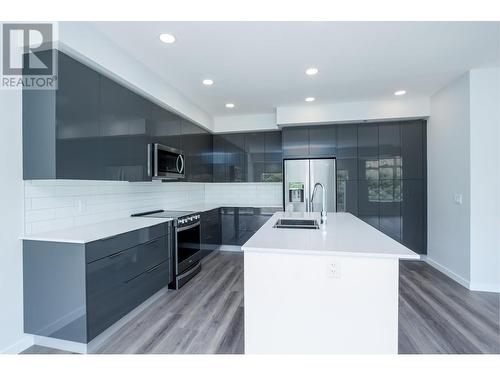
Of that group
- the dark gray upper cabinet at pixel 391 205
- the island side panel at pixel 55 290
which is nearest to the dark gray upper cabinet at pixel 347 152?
the dark gray upper cabinet at pixel 391 205

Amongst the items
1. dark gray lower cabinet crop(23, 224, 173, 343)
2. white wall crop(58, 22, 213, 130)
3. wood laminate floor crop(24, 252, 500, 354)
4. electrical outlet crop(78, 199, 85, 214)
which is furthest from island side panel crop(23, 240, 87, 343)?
white wall crop(58, 22, 213, 130)

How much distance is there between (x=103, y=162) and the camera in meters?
2.20

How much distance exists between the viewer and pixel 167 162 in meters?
3.08

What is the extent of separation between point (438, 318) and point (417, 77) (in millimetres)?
2739

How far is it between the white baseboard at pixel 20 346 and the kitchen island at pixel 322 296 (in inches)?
68.2

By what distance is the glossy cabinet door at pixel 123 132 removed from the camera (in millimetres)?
2232

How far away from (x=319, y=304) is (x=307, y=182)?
2.84 metres

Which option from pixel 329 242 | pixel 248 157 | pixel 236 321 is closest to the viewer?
pixel 329 242

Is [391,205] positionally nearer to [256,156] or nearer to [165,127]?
[256,156]

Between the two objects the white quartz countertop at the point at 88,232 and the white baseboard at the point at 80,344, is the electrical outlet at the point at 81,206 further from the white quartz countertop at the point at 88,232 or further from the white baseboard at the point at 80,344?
the white baseboard at the point at 80,344

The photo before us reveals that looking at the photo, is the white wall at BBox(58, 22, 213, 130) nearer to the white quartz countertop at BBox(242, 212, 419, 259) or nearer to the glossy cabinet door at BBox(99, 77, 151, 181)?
the glossy cabinet door at BBox(99, 77, 151, 181)

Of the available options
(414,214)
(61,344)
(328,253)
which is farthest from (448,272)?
(61,344)
